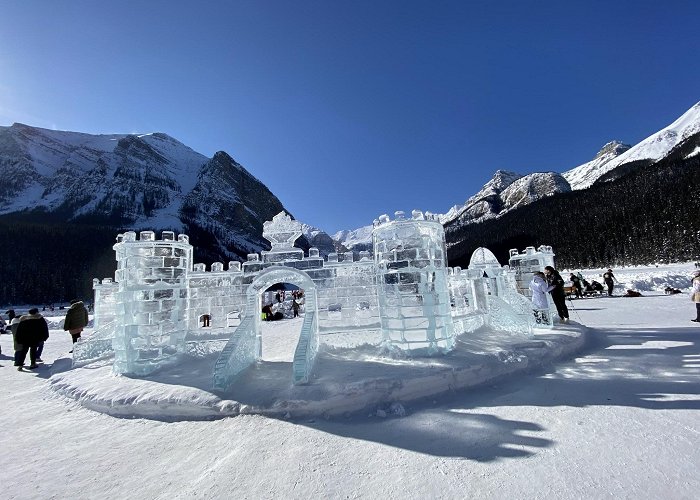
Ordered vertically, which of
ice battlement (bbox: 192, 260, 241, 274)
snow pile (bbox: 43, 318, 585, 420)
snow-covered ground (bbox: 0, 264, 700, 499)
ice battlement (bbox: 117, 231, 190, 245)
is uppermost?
ice battlement (bbox: 117, 231, 190, 245)

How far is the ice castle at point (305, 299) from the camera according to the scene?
690 centimetres

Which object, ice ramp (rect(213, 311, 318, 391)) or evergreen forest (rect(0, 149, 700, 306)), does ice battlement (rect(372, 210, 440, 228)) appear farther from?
evergreen forest (rect(0, 149, 700, 306))

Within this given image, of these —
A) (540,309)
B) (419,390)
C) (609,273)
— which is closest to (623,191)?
(609,273)

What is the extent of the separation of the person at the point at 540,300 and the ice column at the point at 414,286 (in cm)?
370

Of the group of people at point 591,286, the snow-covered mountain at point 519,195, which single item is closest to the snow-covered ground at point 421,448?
the group of people at point 591,286

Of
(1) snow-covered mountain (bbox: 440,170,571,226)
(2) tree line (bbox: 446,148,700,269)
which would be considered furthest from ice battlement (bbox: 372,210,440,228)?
(1) snow-covered mountain (bbox: 440,170,571,226)

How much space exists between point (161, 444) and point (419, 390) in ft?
12.1

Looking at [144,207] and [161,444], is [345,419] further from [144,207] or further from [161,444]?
[144,207]

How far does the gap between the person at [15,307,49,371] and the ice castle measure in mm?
1571

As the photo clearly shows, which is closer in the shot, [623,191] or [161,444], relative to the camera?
[161,444]

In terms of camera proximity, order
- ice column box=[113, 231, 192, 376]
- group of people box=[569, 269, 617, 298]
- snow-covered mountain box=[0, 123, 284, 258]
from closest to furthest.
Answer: ice column box=[113, 231, 192, 376]
group of people box=[569, 269, 617, 298]
snow-covered mountain box=[0, 123, 284, 258]

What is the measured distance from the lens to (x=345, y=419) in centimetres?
465

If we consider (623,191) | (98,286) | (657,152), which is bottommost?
(98,286)

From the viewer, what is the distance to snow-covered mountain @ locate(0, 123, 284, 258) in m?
86.9
